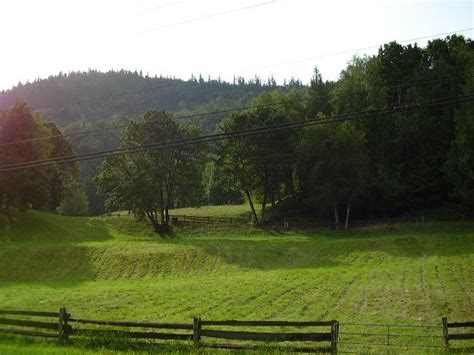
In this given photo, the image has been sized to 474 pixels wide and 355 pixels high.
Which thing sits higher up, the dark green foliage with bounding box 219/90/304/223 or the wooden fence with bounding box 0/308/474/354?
the dark green foliage with bounding box 219/90/304/223

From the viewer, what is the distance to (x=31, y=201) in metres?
62.3

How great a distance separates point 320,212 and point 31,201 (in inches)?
1610

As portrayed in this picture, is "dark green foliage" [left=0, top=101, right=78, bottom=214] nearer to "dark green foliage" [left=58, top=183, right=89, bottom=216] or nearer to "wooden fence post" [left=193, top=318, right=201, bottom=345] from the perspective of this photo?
"dark green foliage" [left=58, top=183, right=89, bottom=216]

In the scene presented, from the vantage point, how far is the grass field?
2567 centimetres

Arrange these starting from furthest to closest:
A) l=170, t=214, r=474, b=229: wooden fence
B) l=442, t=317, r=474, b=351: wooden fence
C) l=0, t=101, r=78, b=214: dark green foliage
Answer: l=0, t=101, r=78, b=214: dark green foliage, l=170, t=214, r=474, b=229: wooden fence, l=442, t=317, r=474, b=351: wooden fence

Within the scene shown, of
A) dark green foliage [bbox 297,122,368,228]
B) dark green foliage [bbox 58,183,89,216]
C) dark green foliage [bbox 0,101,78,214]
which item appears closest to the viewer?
dark green foliage [bbox 0,101,78,214]

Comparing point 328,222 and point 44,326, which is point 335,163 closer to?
point 328,222

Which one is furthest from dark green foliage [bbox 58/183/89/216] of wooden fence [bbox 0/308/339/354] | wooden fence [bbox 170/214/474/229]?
wooden fence [bbox 0/308/339/354]

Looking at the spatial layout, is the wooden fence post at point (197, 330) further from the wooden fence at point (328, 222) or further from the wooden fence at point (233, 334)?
the wooden fence at point (328, 222)

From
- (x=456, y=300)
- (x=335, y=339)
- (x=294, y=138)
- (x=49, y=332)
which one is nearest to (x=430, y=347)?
(x=335, y=339)

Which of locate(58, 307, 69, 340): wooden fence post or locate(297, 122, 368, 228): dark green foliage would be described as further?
locate(297, 122, 368, 228): dark green foliage

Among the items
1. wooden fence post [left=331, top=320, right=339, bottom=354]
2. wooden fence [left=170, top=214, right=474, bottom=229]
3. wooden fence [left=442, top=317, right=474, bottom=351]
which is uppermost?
wooden fence post [left=331, top=320, right=339, bottom=354]

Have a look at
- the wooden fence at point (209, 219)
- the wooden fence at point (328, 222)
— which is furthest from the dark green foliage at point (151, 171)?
the wooden fence at point (328, 222)

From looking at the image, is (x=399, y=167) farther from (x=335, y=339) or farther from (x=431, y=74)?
(x=335, y=339)
